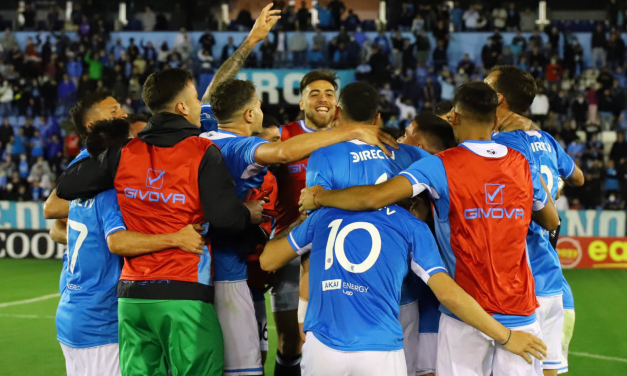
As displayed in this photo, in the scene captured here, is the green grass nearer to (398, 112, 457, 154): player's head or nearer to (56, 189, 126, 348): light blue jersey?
(56, 189, 126, 348): light blue jersey

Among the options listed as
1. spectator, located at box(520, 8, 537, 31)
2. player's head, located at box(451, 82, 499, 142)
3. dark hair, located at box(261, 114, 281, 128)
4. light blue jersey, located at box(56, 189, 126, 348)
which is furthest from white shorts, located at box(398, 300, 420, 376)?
spectator, located at box(520, 8, 537, 31)

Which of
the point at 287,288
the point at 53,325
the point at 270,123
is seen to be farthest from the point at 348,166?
the point at 53,325

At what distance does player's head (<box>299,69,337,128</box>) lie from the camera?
662 cm

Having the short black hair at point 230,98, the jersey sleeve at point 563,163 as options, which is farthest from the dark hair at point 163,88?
the jersey sleeve at point 563,163

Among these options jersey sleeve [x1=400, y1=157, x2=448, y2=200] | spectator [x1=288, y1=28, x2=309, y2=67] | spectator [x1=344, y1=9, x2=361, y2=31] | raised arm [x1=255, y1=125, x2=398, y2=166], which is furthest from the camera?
spectator [x1=344, y1=9, x2=361, y2=31]

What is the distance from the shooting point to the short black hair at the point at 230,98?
5.17 m

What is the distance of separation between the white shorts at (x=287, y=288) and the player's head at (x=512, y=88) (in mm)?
2197

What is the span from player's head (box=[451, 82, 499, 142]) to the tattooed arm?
7.78 feet

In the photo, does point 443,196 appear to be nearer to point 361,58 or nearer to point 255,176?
point 255,176

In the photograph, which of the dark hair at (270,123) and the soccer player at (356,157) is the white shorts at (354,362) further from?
the dark hair at (270,123)

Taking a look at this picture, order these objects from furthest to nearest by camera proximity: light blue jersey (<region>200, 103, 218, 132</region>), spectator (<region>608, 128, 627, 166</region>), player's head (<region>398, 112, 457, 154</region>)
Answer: spectator (<region>608, 128, 627, 166</region>), light blue jersey (<region>200, 103, 218, 132</region>), player's head (<region>398, 112, 457, 154</region>)

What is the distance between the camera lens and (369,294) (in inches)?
150

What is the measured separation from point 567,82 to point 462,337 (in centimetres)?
2062

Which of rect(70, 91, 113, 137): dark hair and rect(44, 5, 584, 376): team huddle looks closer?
rect(44, 5, 584, 376): team huddle
